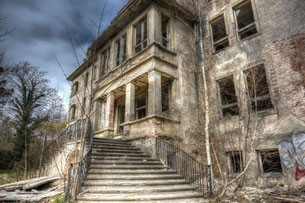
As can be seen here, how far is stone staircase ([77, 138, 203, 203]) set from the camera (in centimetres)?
532

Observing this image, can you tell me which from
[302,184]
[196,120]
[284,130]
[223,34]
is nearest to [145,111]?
[196,120]

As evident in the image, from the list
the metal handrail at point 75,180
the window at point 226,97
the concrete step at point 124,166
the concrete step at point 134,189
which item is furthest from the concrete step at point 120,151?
the window at point 226,97

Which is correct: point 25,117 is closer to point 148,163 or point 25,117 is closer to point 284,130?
point 148,163

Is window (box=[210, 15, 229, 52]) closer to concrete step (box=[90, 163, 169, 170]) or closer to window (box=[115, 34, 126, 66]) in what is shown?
window (box=[115, 34, 126, 66])

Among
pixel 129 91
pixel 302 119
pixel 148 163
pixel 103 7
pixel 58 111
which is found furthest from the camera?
pixel 58 111

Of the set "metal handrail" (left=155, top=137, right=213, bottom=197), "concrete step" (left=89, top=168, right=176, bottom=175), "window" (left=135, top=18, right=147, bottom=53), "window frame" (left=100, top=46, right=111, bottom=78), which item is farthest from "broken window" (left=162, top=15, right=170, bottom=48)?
"concrete step" (left=89, top=168, right=176, bottom=175)

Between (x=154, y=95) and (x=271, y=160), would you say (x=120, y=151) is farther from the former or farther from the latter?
(x=271, y=160)

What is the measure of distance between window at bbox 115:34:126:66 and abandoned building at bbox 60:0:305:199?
0.08 metres

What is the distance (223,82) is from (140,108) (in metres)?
6.01

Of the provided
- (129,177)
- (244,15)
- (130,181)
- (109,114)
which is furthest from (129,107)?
(244,15)

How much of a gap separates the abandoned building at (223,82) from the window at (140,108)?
3.1 inches

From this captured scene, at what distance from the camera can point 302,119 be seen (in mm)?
7453

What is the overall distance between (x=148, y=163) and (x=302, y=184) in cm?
577

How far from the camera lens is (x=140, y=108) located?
13.7 meters
